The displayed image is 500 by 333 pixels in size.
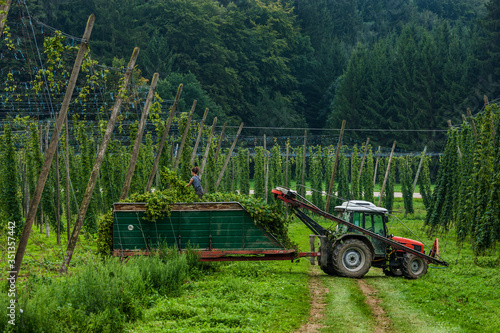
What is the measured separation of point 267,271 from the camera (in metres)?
15.5

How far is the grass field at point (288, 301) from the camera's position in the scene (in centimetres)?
1004

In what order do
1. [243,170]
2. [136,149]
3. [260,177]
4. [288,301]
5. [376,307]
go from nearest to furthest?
1. [376,307]
2. [288,301]
3. [136,149]
4. [260,177]
5. [243,170]

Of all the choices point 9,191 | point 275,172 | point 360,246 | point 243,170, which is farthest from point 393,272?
point 275,172

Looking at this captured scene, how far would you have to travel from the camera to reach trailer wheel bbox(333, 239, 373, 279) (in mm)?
15297

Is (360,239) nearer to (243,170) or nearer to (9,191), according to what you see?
(9,191)

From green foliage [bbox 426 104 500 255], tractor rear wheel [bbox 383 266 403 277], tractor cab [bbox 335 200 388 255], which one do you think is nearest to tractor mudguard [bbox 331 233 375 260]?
tractor cab [bbox 335 200 388 255]

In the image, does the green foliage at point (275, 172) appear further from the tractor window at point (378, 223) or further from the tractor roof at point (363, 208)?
the tractor window at point (378, 223)

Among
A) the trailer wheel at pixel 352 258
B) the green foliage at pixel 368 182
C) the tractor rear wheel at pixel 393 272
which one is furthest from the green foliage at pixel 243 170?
the trailer wheel at pixel 352 258

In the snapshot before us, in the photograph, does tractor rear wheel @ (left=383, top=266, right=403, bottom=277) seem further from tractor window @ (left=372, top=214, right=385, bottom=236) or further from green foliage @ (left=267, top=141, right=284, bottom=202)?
green foliage @ (left=267, top=141, right=284, bottom=202)

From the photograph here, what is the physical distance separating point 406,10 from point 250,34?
1408 inches

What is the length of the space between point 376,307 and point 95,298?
18.6 ft

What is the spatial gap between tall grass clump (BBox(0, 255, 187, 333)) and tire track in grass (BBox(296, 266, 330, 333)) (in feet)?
9.68

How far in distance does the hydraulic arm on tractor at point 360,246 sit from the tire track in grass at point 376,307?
2.21ft

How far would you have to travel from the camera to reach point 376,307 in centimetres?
1180
